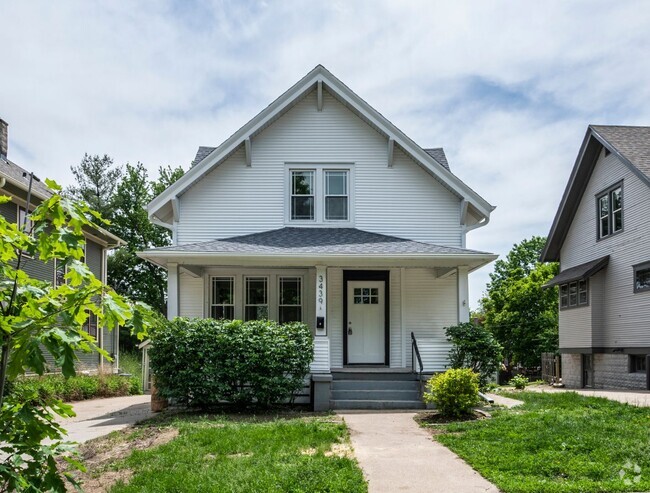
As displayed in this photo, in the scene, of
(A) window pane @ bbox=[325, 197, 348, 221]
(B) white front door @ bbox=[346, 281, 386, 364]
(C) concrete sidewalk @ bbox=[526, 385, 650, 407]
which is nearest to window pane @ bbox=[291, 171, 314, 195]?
(A) window pane @ bbox=[325, 197, 348, 221]

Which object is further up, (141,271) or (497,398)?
(141,271)

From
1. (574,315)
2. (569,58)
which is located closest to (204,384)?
(569,58)

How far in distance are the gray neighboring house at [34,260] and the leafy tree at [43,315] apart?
10.9 m

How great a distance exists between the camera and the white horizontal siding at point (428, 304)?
1492cm

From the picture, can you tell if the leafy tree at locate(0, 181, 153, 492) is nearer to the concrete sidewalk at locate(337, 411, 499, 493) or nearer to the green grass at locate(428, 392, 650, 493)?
the concrete sidewalk at locate(337, 411, 499, 493)

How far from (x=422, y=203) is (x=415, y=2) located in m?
5.87

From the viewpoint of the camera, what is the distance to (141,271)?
41531mm

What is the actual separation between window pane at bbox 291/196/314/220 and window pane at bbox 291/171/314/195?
15 cm

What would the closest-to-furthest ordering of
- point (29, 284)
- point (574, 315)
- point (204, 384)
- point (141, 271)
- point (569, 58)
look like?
1. point (29, 284)
2. point (204, 384)
3. point (569, 58)
4. point (574, 315)
5. point (141, 271)

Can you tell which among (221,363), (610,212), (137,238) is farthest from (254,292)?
(137,238)

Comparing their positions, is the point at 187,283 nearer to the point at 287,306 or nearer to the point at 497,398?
the point at 287,306

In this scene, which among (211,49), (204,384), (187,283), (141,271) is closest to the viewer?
(204,384)

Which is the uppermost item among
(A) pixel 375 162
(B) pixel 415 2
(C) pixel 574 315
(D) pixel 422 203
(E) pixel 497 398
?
(B) pixel 415 2

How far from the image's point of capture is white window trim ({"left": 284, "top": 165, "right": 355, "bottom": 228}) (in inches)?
605
